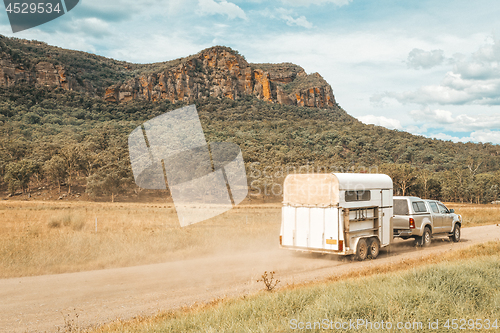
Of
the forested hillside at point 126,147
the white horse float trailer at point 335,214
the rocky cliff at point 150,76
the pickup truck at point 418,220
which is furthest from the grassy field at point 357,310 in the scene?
the rocky cliff at point 150,76

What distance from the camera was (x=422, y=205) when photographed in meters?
14.9

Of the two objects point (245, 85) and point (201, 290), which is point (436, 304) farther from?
point (245, 85)

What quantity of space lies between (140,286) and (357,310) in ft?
17.2

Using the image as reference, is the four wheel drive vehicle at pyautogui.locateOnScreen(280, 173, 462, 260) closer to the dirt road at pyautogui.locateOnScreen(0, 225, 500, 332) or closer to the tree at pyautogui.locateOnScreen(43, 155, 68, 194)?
the dirt road at pyautogui.locateOnScreen(0, 225, 500, 332)

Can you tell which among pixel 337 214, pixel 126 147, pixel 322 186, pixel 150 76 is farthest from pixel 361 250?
pixel 150 76

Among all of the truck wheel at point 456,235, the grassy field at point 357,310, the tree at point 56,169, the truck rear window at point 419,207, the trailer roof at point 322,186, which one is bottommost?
the truck wheel at point 456,235

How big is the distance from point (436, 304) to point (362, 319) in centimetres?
137

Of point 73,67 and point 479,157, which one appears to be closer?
point 479,157

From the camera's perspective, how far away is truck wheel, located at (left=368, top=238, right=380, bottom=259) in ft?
38.0

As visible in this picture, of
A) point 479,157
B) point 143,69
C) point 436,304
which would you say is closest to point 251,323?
point 436,304

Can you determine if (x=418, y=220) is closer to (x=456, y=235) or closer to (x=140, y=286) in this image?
(x=456, y=235)

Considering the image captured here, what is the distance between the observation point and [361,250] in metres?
11.2

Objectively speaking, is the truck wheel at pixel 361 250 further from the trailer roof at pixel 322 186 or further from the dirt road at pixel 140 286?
the trailer roof at pixel 322 186

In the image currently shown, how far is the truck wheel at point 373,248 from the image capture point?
38.0 feet
